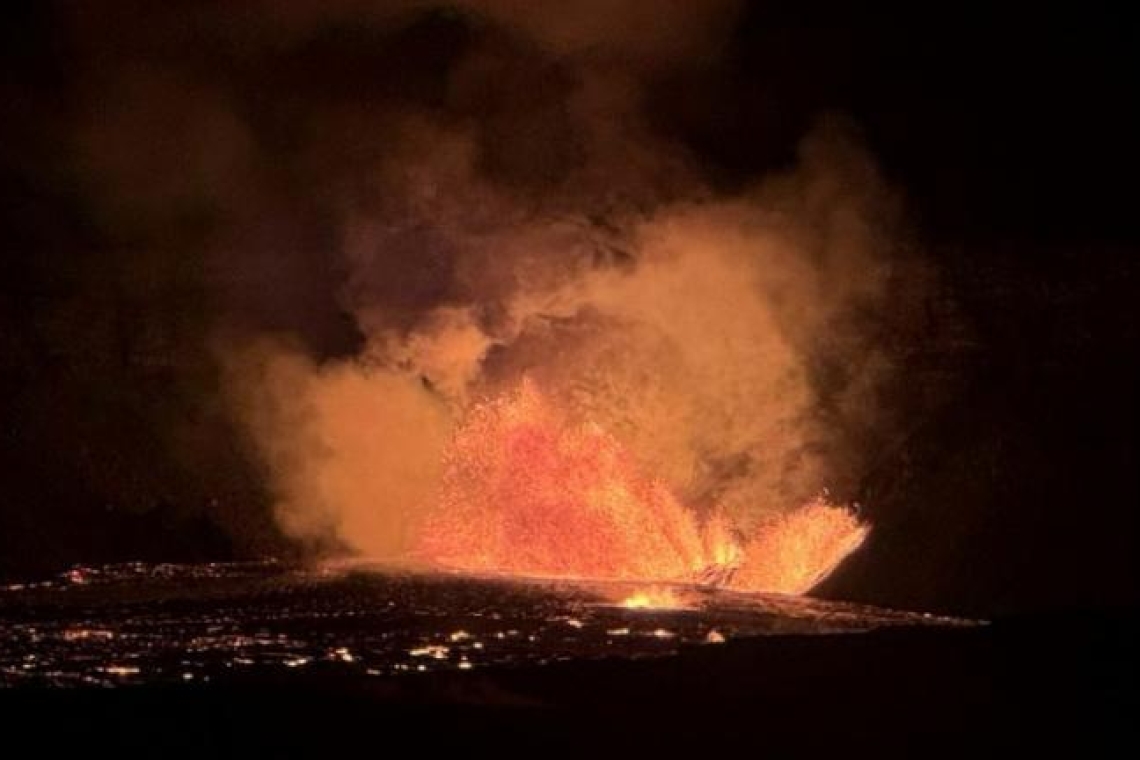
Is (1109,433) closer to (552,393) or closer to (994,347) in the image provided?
(994,347)

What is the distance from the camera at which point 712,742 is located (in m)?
7.39

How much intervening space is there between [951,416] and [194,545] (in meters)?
9.32

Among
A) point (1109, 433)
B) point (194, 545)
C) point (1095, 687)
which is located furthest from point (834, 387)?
point (194, 545)

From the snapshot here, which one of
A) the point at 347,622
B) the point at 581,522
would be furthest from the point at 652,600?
the point at 347,622

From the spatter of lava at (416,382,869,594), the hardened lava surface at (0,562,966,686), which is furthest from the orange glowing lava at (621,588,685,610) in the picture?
the spatter of lava at (416,382,869,594)

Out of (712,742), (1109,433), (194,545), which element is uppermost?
(1109,433)

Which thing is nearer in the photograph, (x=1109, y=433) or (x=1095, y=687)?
(x=1095, y=687)

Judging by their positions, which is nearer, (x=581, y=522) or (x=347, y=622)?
(x=347, y=622)

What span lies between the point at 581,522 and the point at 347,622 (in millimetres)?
4450

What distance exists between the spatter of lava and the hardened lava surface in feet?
4.53

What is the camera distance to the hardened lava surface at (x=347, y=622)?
9.04 m

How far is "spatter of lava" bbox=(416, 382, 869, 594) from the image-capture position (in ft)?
45.7

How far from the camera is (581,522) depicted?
14.4 metres

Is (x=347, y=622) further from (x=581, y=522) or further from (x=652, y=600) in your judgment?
(x=581, y=522)
